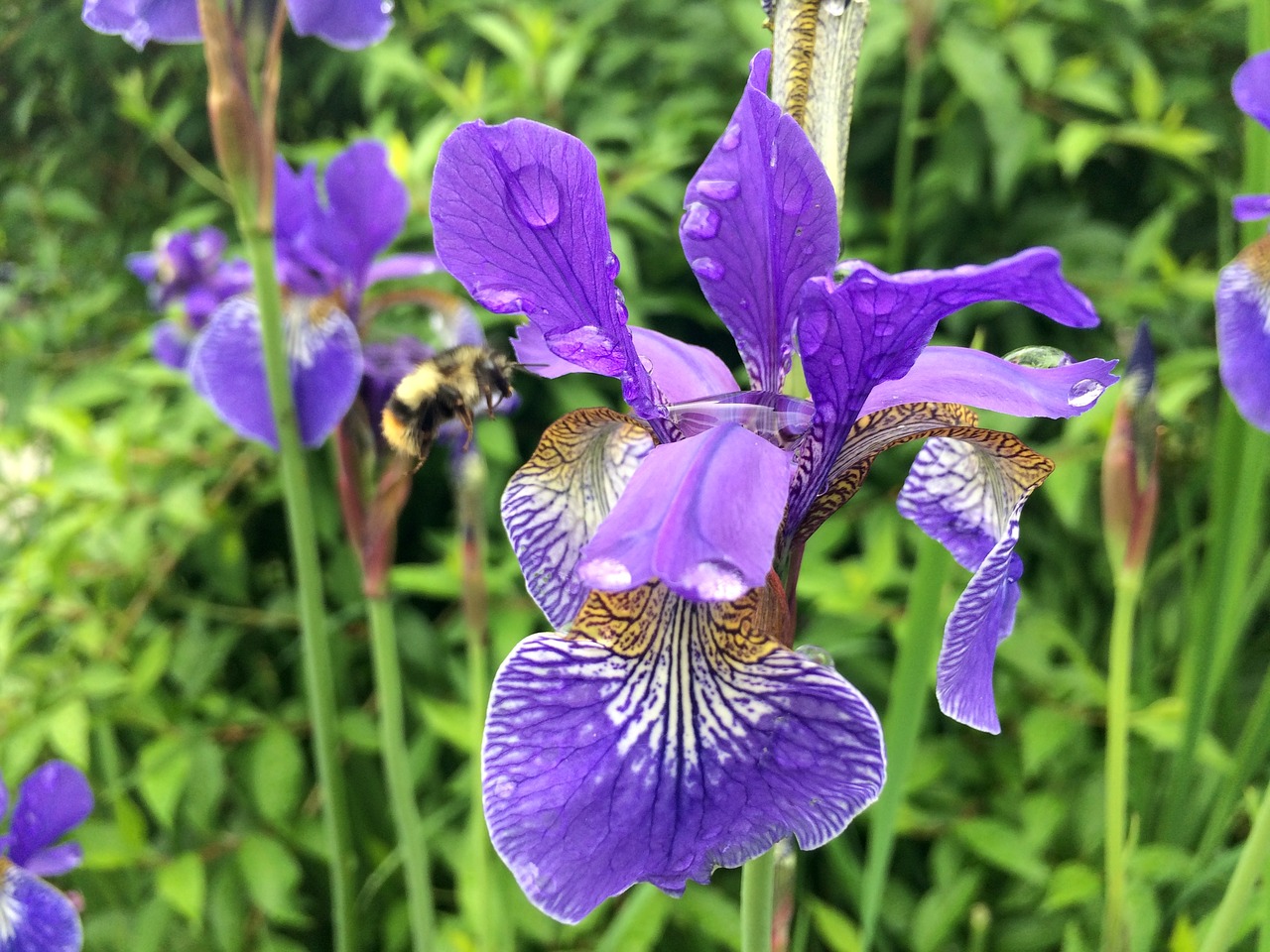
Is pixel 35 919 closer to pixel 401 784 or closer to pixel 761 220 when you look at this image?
pixel 401 784

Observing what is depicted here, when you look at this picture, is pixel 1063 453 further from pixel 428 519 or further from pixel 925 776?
pixel 428 519

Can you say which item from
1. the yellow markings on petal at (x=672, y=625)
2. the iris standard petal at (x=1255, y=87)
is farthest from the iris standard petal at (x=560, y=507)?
the iris standard petal at (x=1255, y=87)

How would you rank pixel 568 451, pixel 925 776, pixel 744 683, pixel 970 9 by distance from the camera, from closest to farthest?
pixel 744 683 < pixel 568 451 < pixel 925 776 < pixel 970 9

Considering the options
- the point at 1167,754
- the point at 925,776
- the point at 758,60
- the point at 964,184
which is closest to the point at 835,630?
the point at 925,776

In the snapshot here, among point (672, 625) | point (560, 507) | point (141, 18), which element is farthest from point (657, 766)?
point (141, 18)

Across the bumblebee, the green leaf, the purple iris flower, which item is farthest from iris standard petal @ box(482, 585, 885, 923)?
the green leaf
